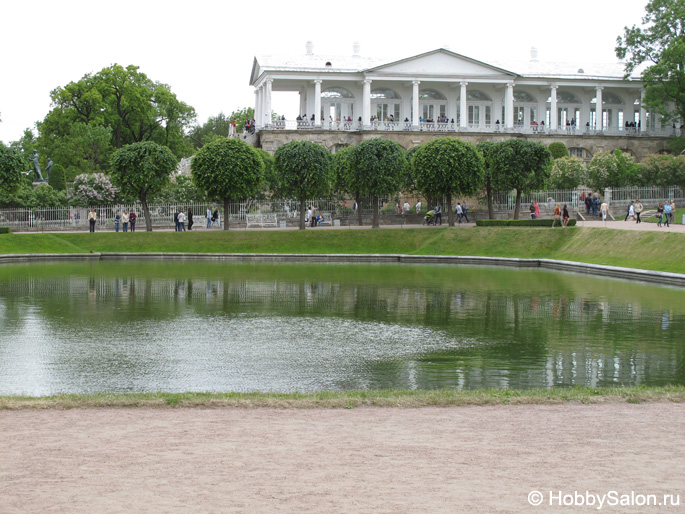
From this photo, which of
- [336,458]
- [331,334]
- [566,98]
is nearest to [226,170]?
[331,334]

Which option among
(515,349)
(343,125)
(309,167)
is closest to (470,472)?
(515,349)

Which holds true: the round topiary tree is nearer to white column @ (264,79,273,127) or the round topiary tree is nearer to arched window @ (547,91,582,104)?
arched window @ (547,91,582,104)

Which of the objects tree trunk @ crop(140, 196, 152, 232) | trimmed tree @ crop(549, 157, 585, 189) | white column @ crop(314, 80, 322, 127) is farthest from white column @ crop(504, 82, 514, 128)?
tree trunk @ crop(140, 196, 152, 232)

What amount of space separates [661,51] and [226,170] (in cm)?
3806

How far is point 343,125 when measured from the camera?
62.2 meters

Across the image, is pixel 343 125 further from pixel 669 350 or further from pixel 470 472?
pixel 470 472

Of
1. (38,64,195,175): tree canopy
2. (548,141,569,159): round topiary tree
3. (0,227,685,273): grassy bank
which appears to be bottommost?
(0,227,685,273): grassy bank

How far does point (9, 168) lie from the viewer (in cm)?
4259

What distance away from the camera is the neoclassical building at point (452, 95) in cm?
6288

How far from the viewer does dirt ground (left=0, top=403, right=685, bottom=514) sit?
5.85 meters

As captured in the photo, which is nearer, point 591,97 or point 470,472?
point 470,472

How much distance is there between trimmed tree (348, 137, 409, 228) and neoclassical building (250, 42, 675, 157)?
647 inches

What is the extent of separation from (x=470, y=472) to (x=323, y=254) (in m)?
30.4

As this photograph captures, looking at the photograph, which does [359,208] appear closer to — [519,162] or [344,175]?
[344,175]
